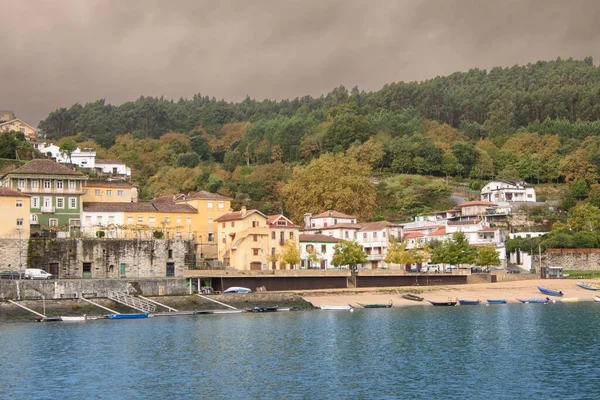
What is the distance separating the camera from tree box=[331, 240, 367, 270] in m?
92.8

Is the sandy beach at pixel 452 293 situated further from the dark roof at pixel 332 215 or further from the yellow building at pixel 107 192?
the yellow building at pixel 107 192

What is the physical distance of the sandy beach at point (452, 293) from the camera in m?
82.8

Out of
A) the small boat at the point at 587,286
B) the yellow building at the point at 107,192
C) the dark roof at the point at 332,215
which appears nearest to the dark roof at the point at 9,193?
the yellow building at the point at 107,192

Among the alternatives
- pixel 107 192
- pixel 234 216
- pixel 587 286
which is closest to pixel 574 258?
pixel 587 286

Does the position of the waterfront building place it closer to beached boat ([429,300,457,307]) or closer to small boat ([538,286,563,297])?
beached boat ([429,300,457,307])

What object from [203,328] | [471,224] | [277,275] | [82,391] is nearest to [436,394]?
[82,391]

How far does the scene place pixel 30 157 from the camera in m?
120

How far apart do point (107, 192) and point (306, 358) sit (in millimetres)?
56526

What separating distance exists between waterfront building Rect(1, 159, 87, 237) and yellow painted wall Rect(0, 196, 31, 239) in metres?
5.18

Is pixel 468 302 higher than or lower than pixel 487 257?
lower

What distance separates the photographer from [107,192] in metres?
98.0

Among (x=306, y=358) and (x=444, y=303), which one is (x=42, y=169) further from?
(x=306, y=358)

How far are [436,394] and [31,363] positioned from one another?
23766mm

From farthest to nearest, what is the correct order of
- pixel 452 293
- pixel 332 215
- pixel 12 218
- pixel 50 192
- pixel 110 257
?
pixel 332 215, pixel 452 293, pixel 50 192, pixel 110 257, pixel 12 218
